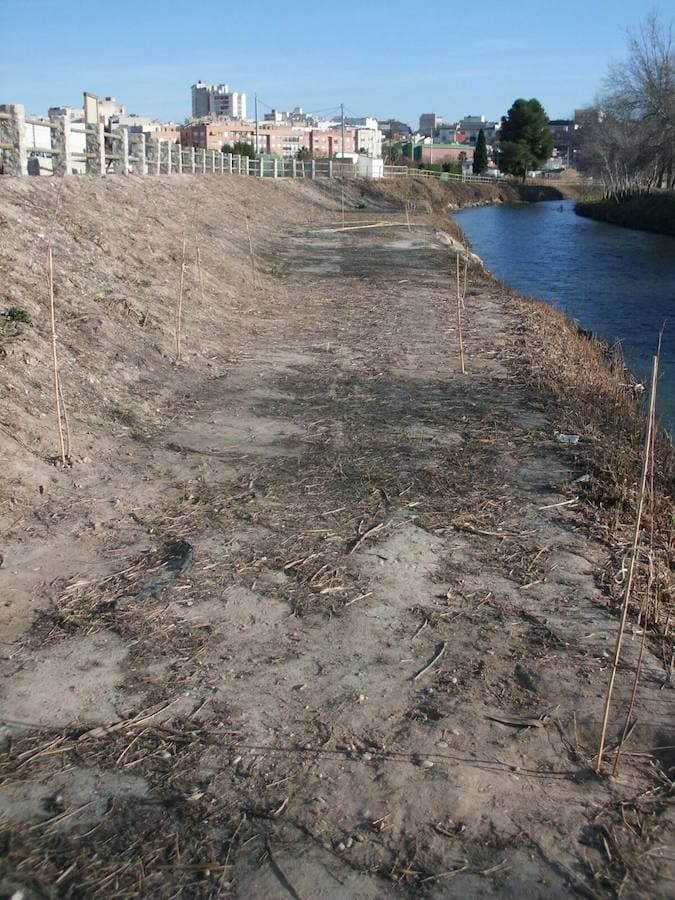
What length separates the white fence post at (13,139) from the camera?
1600cm

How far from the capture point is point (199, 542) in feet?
19.7

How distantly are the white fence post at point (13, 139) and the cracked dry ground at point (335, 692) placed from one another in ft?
35.3

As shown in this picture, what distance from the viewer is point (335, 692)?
432cm

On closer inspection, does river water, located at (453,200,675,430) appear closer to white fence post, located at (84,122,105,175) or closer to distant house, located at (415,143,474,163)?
white fence post, located at (84,122,105,175)

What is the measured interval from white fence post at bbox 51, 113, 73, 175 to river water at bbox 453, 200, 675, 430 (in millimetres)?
12288

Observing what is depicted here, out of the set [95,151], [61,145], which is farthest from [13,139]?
[95,151]

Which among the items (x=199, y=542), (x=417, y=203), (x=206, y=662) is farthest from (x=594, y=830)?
(x=417, y=203)

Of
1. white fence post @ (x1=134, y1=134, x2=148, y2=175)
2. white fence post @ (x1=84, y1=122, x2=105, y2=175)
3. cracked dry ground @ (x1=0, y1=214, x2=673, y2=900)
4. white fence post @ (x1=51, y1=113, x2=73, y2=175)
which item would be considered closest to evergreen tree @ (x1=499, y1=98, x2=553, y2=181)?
white fence post @ (x1=134, y1=134, x2=148, y2=175)

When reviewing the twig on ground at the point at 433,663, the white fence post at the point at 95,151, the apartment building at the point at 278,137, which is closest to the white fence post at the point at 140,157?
the white fence post at the point at 95,151

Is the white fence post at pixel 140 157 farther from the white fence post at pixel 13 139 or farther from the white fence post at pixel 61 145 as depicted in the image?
the white fence post at pixel 13 139

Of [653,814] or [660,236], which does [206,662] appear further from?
[660,236]

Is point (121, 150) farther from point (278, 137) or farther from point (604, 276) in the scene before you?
point (278, 137)

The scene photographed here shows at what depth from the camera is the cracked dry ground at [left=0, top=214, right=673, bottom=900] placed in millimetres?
3281

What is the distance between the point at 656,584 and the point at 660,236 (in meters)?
46.9
